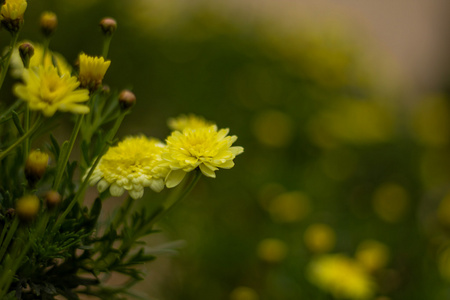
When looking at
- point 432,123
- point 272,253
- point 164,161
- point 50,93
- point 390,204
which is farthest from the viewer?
point 432,123

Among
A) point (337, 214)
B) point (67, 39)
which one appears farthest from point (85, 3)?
point (337, 214)

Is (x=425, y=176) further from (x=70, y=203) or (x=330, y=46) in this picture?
(x=70, y=203)

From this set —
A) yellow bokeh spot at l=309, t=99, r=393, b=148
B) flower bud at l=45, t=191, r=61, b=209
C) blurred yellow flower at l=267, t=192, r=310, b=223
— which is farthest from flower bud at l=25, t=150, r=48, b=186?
yellow bokeh spot at l=309, t=99, r=393, b=148

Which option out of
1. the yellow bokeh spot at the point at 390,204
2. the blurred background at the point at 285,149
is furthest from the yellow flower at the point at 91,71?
the yellow bokeh spot at the point at 390,204

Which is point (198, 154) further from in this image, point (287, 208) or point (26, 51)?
point (287, 208)

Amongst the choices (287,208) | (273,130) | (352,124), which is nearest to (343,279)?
(287,208)

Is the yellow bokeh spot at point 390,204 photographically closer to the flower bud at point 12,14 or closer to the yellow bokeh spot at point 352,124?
the yellow bokeh spot at point 352,124
